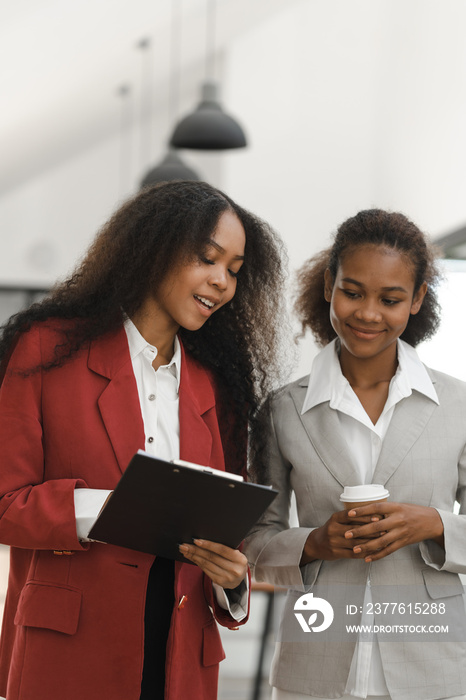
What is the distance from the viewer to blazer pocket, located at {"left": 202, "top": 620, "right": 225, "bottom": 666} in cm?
182

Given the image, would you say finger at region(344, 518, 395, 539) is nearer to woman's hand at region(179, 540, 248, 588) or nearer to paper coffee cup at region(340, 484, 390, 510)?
paper coffee cup at region(340, 484, 390, 510)

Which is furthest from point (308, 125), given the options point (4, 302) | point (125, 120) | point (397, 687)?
point (397, 687)

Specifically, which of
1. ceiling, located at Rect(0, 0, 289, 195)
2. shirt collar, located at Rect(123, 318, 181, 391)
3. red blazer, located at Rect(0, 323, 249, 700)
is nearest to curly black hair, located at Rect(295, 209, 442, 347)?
shirt collar, located at Rect(123, 318, 181, 391)

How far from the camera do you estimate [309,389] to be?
6.73 ft

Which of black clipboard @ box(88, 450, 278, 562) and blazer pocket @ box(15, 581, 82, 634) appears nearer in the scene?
black clipboard @ box(88, 450, 278, 562)

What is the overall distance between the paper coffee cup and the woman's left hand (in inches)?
0.5

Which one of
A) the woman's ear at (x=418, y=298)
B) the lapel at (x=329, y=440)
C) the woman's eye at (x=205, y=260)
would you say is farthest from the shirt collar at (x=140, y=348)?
the woman's ear at (x=418, y=298)

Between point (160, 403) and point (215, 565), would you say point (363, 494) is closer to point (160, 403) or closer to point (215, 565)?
point (215, 565)

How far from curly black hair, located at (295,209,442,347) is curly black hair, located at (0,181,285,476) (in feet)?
0.38

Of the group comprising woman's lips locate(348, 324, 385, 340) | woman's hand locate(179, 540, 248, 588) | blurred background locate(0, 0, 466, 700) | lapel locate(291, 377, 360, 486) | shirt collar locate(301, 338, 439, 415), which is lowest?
woman's hand locate(179, 540, 248, 588)

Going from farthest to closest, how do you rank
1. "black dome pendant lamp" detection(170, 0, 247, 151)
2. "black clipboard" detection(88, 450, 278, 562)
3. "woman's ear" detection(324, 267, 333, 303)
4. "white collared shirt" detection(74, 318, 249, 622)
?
"black dome pendant lamp" detection(170, 0, 247, 151), "woman's ear" detection(324, 267, 333, 303), "white collared shirt" detection(74, 318, 249, 622), "black clipboard" detection(88, 450, 278, 562)

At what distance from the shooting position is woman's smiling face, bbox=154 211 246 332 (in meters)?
1.83

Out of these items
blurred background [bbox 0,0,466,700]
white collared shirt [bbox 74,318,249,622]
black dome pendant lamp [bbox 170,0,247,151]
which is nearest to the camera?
white collared shirt [bbox 74,318,249,622]

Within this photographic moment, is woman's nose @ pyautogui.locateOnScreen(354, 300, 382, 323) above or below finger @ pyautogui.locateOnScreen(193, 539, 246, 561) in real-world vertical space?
above
